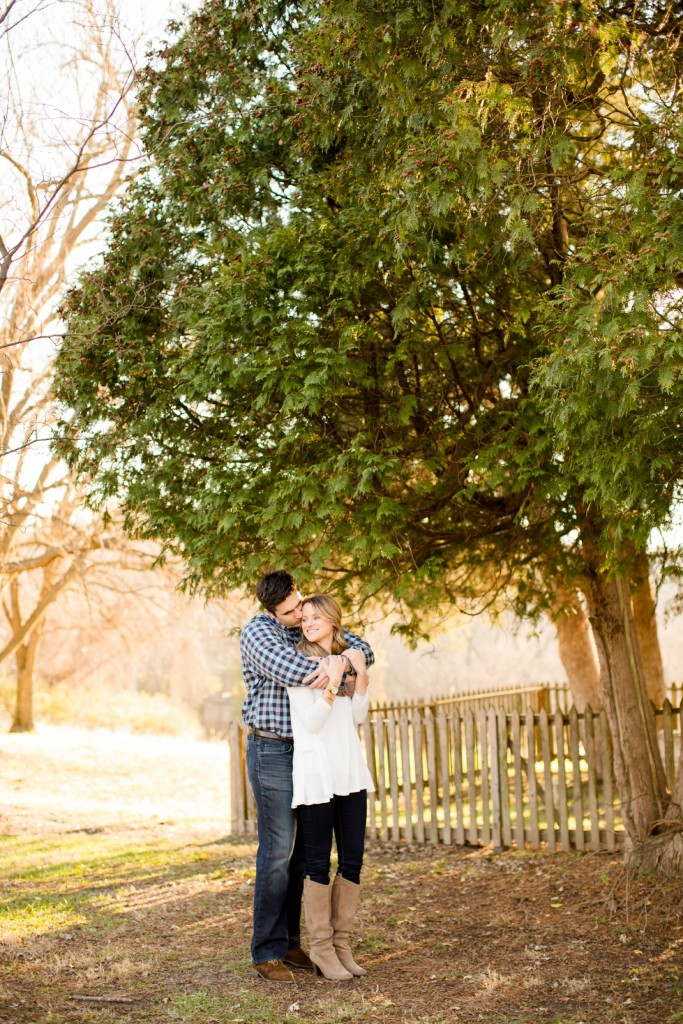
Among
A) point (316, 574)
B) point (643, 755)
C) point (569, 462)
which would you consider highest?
point (569, 462)

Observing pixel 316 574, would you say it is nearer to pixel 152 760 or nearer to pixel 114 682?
pixel 152 760

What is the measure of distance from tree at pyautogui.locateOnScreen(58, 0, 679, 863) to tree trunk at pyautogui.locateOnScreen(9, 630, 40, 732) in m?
14.1

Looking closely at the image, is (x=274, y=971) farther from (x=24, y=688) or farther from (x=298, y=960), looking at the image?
(x=24, y=688)

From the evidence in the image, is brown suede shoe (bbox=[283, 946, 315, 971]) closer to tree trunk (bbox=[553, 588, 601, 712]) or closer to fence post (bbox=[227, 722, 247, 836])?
fence post (bbox=[227, 722, 247, 836])

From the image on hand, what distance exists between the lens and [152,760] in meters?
18.6

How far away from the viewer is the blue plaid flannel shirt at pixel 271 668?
197 inches

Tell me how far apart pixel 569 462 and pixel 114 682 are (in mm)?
29348

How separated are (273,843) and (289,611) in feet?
4.32

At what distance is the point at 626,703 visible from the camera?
7918 mm

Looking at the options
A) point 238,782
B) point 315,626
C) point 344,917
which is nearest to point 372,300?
point 315,626

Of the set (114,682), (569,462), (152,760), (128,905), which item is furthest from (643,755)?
(114,682)

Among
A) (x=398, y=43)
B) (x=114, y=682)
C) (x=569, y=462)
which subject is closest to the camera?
(x=398, y=43)

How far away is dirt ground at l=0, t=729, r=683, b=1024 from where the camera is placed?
4910 mm

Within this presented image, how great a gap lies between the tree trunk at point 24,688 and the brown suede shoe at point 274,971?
16.5m
